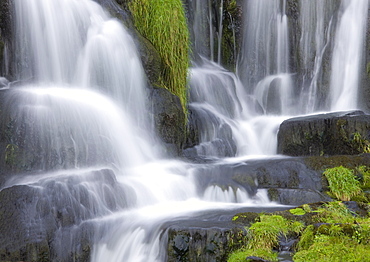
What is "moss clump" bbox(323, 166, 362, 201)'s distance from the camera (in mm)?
7238

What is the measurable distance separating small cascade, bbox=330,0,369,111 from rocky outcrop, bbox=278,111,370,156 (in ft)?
13.4

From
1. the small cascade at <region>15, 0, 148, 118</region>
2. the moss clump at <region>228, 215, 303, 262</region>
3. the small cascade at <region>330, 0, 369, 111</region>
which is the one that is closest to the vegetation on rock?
the moss clump at <region>228, 215, 303, 262</region>

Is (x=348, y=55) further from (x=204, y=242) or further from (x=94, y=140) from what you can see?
(x=204, y=242)

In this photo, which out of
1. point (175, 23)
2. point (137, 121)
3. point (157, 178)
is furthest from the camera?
point (175, 23)

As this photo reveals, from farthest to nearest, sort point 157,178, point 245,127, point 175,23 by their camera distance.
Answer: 1. point 245,127
2. point 175,23
3. point 157,178

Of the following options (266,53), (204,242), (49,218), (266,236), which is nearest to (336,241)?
(266,236)

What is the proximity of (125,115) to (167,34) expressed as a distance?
2800 millimetres

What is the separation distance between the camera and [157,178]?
286 inches

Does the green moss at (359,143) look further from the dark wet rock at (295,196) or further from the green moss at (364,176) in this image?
the dark wet rock at (295,196)

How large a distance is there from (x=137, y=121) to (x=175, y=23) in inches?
124

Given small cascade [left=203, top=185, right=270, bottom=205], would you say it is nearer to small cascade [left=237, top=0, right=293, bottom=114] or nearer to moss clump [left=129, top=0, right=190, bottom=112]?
moss clump [left=129, top=0, right=190, bottom=112]

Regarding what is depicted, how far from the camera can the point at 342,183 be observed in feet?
24.3

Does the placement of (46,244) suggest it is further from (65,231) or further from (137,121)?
(137,121)

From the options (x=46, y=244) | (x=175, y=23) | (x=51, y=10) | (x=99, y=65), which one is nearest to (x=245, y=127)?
(x=175, y=23)
